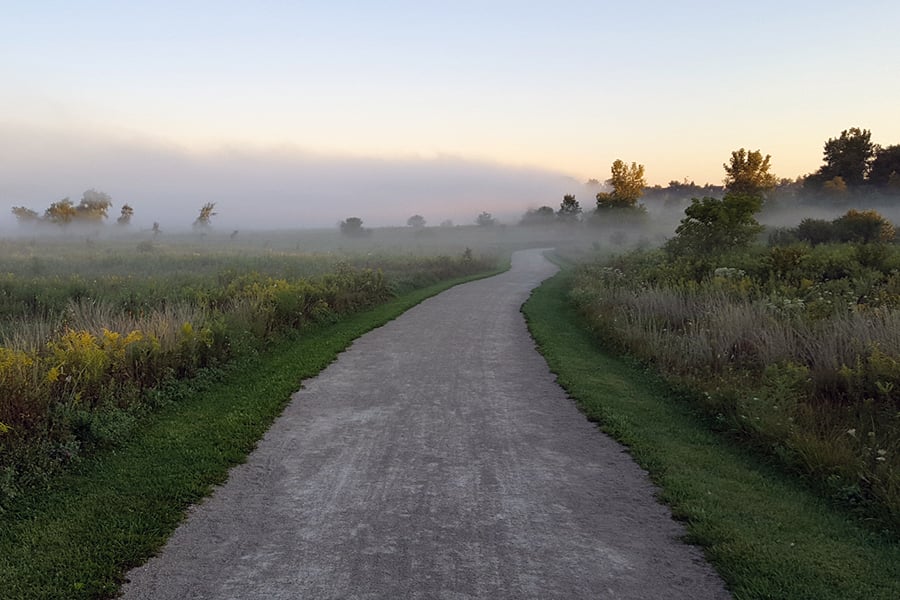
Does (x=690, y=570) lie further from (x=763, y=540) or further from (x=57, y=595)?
(x=57, y=595)

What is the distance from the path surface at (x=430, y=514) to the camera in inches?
139

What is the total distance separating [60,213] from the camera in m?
89.8

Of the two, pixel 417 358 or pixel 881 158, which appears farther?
pixel 881 158

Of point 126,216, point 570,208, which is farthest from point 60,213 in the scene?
point 570,208

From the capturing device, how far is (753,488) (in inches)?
205

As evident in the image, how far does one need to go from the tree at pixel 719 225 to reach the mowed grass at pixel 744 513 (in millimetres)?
15913

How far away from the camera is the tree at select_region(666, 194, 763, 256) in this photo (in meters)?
21.9

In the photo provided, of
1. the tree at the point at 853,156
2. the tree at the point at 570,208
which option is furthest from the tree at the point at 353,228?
the tree at the point at 853,156

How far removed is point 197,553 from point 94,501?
1.35 m

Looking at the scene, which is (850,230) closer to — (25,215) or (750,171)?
(750,171)

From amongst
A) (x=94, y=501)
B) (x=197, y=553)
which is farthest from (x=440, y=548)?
(x=94, y=501)

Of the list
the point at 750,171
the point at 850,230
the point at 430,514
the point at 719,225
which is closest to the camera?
the point at 430,514

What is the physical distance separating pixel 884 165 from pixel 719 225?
57758mm

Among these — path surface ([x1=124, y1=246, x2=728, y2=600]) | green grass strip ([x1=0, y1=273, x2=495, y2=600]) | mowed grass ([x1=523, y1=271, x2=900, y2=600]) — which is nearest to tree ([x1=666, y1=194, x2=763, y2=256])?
mowed grass ([x1=523, y1=271, x2=900, y2=600])
